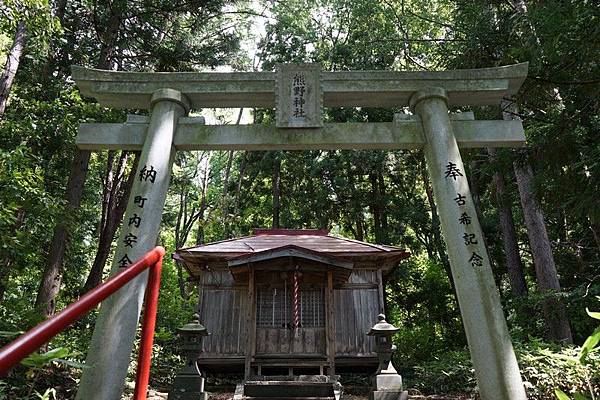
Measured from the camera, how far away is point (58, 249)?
981cm

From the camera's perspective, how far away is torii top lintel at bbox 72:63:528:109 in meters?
5.71

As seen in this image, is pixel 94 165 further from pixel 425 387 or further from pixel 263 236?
pixel 425 387

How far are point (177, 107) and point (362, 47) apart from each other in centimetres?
1129

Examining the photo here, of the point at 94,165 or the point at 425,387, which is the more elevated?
the point at 94,165

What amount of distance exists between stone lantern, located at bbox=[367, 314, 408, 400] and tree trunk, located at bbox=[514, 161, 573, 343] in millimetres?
3486

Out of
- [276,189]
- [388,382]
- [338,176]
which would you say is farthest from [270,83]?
[276,189]

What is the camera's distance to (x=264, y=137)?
564 centimetres

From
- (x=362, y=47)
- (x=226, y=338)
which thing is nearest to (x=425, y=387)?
(x=226, y=338)

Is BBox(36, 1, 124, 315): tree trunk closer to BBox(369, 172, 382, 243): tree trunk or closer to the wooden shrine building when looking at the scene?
the wooden shrine building

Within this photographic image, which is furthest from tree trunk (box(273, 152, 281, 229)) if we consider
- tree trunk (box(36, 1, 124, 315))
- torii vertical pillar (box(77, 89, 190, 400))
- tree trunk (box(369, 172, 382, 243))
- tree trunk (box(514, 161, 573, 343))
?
torii vertical pillar (box(77, 89, 190, 400))

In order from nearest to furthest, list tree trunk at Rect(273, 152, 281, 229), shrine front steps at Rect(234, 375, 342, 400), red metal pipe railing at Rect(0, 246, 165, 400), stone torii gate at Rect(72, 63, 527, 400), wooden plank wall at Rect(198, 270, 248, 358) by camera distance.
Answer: red metal pipe railing at Rect(0, 246, 165, 400) < stone torii gate at Rect(72, 63, 527, 400) < shrine front steps at Rect(234, 375, 342, 400) < wooden plank wall at Rect(198, 270, 248, 358) < tree trunk at Rect(273, 152, 281, 229)

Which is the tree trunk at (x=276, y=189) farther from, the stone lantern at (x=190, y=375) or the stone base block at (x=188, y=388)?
the stone base block at (x=188, y=388)

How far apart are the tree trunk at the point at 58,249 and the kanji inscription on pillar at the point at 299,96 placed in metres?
5.59

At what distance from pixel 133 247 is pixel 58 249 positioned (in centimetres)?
619
